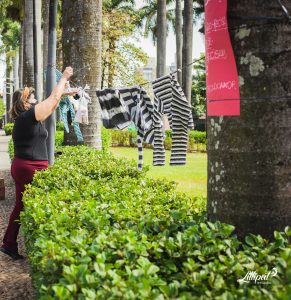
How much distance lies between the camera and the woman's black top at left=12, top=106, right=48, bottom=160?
5730 millimetres

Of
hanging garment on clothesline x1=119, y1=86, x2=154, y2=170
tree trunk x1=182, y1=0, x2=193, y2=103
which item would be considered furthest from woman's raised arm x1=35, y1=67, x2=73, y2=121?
tree trunk x1=182, y1=0, x2=193, y2=103

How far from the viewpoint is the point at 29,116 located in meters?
5.67

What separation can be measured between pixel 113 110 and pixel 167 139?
22.1 m

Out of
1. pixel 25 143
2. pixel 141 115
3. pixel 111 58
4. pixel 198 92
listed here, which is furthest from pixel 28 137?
pixel 198 92

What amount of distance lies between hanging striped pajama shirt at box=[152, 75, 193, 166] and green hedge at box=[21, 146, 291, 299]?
173 centimetres

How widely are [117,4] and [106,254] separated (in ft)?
139

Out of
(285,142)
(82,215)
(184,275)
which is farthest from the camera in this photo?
(82,215)

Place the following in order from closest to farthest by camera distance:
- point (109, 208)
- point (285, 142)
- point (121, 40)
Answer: point (285, 142), point (109, 208), point (121, 40)

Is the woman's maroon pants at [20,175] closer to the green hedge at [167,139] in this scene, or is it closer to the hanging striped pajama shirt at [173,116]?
the hanging striped pajama shirt at [173,116]

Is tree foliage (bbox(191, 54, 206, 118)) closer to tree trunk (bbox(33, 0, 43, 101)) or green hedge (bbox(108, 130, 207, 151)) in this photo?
green hedge (bbox(108, 130, 207, 151))

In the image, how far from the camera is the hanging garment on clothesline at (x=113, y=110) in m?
7.04

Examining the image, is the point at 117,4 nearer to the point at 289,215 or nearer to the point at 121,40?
the point at 121,40

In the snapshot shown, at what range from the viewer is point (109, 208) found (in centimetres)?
364

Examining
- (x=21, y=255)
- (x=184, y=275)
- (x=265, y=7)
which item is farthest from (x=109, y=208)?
(x=21, y=255)
